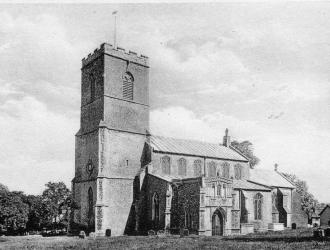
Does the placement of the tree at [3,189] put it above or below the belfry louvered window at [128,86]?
below

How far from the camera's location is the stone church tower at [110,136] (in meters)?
43.3

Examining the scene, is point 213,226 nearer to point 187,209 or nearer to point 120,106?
point 187,209

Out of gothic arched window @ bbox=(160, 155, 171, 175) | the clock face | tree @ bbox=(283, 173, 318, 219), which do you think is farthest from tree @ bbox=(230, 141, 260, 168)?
the clock face

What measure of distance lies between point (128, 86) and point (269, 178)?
94.2 ft

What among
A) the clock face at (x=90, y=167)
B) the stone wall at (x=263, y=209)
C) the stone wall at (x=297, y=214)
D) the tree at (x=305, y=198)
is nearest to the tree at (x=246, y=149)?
the tree at (x=305, y=198)

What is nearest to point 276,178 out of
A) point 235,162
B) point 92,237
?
point 235,162

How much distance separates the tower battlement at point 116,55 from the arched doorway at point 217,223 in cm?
1999

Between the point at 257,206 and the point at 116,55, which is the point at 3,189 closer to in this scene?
the point at 116,55

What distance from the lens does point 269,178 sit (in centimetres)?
6231

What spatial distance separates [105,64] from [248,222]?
2600cm

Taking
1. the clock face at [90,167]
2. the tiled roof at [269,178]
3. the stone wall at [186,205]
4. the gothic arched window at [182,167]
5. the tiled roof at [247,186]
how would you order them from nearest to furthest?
the stone wall at [186,205], the clock face at [90,167], the gothic arched window at [182,167], the tiled roof at [247,186], the tiled roof at [269,178]

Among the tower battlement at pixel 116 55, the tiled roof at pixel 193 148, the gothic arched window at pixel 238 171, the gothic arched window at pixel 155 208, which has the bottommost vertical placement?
the gothic arched window at pixel 155 208

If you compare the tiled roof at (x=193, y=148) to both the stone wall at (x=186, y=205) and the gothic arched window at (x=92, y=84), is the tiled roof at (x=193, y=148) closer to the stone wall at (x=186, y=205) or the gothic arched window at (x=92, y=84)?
the stone wall at (x=186, y=205)

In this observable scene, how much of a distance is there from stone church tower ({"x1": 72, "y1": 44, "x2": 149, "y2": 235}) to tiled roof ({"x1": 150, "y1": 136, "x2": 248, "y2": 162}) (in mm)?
3008
